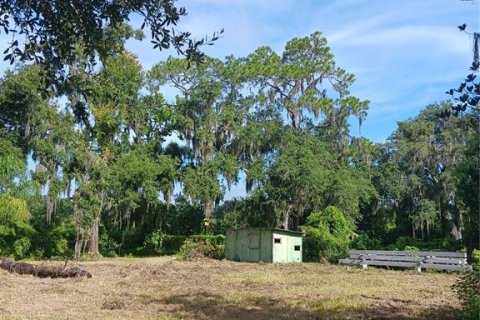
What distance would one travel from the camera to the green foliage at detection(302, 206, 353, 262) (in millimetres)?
26473

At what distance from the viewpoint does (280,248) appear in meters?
26.4

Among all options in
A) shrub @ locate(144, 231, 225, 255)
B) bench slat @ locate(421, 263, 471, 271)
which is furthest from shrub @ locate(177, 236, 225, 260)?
bench slat @ locate(421, 263, 471, 271)

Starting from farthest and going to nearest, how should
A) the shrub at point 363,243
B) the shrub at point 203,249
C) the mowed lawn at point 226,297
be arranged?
the shrub at point 363,243
the shrub at point 203,249
the mowed lawn at point 226,297

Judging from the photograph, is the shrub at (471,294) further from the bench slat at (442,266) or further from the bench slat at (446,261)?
the bench slat at (446,261)

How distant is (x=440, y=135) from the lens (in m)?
38.9

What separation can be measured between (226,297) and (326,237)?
52.1 feet

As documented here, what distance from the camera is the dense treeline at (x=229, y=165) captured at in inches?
1182

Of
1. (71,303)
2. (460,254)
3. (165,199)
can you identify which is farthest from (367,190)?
(71,303)

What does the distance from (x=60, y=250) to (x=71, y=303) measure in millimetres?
21660

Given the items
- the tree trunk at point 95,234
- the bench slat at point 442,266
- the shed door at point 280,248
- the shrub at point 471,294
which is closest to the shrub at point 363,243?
the shed door at point 280,248

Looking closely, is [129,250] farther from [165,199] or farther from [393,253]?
[393,253]

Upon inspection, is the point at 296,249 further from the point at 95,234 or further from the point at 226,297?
the point at 226,297

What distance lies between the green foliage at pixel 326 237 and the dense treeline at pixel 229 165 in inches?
3.0

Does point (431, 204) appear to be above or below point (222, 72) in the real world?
below
